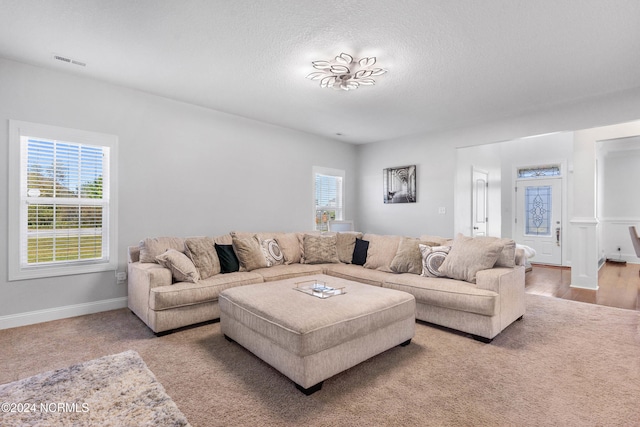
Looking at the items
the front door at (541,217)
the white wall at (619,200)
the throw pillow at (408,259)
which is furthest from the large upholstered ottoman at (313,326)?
the white wall at (619,200)

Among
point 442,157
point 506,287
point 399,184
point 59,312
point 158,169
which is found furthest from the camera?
point 399,184

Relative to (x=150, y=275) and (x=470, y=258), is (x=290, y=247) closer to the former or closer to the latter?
(x=150, y=275)

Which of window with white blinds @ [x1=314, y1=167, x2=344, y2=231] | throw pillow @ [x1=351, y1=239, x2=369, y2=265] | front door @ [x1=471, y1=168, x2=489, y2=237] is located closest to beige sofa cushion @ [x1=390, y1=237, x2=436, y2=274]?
throw pillow @ [x1=351, y1=239, x2=369, y2=265]

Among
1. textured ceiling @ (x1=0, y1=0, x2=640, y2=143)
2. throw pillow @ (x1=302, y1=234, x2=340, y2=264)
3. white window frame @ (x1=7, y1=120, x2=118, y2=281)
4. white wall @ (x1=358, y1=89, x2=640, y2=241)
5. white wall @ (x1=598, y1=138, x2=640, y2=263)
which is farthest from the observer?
white wall @ (x1=598, y1=138, x2=640, y2=263)

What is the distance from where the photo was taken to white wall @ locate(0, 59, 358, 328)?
10.2 ft

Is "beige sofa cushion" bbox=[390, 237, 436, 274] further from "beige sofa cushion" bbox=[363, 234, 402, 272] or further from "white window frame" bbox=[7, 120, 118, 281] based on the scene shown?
"white window frame" bbox=[7, 120, 118, 281]

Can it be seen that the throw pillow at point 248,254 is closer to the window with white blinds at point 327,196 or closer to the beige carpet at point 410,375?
the beige carpet at point 410,375

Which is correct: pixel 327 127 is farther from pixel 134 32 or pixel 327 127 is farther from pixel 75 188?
pixel 75 188

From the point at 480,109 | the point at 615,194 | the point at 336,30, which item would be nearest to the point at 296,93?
the point at 336,30

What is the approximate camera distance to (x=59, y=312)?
3.25 metres

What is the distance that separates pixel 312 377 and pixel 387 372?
2.01 feet

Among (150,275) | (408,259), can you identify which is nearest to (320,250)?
(408,259)

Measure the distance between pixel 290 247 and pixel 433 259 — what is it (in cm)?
195

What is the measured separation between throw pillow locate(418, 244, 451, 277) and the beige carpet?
55 centimetres
